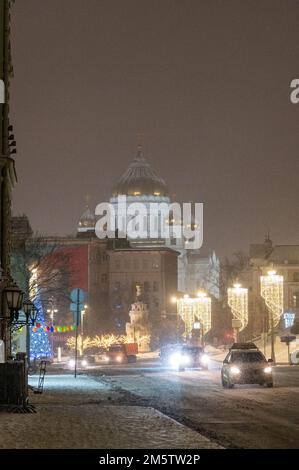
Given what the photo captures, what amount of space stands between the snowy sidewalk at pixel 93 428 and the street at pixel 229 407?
2.33 ft

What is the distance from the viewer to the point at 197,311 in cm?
7906

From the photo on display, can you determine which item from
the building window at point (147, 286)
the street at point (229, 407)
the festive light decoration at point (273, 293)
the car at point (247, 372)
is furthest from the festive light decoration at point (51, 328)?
the building window at point (147, 286)

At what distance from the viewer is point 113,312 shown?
16600cm

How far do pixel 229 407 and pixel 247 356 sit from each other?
10.1 metres

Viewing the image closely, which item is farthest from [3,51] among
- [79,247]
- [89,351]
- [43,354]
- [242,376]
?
[79,247]

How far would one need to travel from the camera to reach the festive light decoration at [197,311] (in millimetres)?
77875

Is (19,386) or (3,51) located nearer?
(19,386)

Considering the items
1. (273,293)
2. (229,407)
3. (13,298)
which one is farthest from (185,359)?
(13,298)

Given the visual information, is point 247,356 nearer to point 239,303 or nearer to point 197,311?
point 239,303

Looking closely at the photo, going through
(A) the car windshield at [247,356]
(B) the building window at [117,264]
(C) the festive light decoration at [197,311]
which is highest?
(B) the building window at [117,264]

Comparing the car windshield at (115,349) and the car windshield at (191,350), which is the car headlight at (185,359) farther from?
the car windshield at (115,349)

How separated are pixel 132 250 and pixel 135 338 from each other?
64.8 m

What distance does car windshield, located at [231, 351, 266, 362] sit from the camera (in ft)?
122

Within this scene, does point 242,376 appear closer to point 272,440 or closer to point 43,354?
point 272,440
